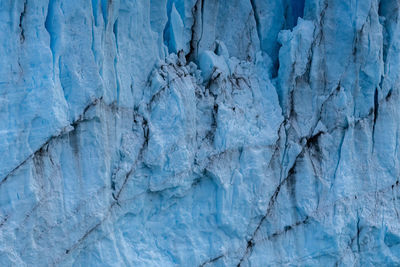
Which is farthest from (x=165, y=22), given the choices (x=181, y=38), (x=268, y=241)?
(x=268, y=241)

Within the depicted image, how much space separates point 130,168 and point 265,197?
143 cm

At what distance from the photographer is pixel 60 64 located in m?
4.02

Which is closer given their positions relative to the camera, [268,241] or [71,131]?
[71,131]

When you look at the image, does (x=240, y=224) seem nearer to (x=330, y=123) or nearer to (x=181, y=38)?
(x=330, y=123)

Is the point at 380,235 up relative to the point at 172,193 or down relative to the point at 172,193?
down

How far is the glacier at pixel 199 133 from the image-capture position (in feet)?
12.6

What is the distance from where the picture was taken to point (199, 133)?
4.74 metres

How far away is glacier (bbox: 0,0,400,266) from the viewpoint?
12.6ft

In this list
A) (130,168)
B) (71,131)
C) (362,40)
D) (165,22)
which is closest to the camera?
(71,131)

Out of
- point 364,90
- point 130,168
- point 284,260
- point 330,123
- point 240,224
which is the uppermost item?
point 364,90

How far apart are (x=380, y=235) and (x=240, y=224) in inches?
64.4

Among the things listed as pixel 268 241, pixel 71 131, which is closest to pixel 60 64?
pixel 71 131

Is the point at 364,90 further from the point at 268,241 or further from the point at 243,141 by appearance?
the point at 268,241

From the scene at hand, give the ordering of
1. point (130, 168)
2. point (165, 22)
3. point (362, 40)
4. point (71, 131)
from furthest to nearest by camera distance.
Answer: point (362, 40), point (165, 22), point (130, 168), point (71, 131)
